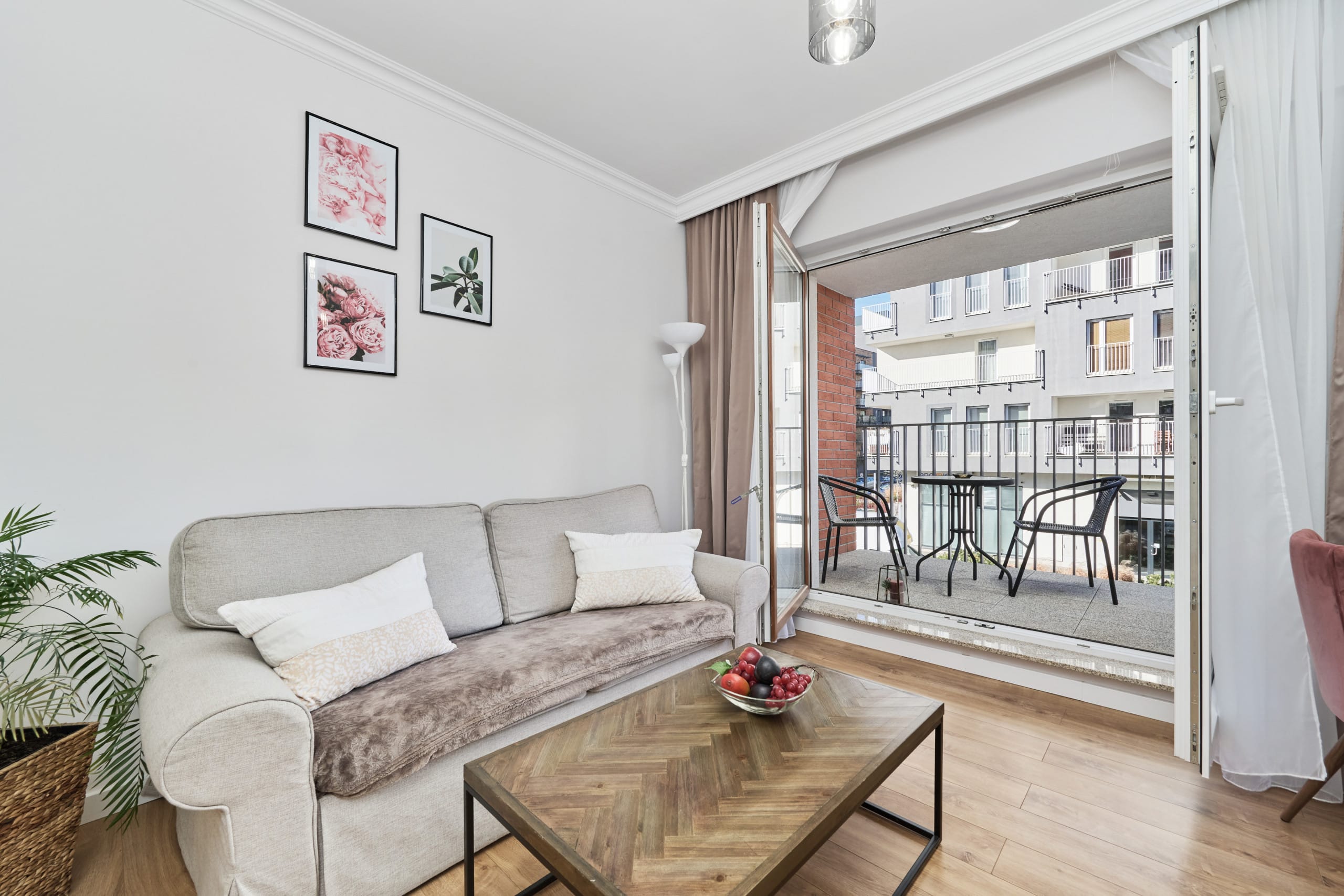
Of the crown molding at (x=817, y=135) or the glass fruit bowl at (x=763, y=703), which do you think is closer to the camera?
the glass fruit bowl at (x=763, y=703)

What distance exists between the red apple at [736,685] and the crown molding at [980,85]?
8.24 feet

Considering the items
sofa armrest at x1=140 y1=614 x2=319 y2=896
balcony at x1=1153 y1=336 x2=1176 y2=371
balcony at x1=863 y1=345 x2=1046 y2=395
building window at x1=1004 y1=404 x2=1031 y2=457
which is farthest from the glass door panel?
balcony at x1=1153 y1=336 x2=1176 y2=371

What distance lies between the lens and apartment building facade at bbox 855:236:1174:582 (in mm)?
4738

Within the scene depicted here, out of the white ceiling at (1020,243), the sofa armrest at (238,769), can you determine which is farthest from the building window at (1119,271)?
the sofa armrest at (238,769)

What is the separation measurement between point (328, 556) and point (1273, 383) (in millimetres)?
3023

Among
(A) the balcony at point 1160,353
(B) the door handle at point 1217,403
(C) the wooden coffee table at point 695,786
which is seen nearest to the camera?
(C) the wooden coffee table at point 695,786

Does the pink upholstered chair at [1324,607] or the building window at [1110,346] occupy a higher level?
the building window at [1110,346]

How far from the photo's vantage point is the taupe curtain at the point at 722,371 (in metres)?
3.24

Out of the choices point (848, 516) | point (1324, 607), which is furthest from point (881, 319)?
point (1324, 607)

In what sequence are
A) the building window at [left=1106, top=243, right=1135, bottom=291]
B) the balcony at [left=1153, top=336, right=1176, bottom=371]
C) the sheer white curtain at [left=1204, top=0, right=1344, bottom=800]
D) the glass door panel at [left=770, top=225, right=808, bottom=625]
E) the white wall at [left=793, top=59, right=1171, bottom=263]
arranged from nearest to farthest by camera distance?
the sheer white curtain at [left=1204, top=0, right=1344, bottom=800] → the white wall at [left=793, top=59, right=1171, bottom=263] → the glass door panel at [left=770, top=225, right=808, bottom=625] → the balcony at [left=1153, top=336, right=1176, bottom=371] → the building window at [left=1106, top=243, right=1135, bottom=291]

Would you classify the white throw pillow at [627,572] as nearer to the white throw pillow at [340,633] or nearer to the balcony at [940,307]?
the white throw pillow at [340,633]

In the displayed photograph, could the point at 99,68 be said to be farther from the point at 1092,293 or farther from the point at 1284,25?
the point at 1092,293

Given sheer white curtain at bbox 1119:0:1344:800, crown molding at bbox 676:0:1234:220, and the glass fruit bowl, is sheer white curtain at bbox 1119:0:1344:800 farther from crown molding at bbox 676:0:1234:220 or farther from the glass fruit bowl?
the glass fruit bowl

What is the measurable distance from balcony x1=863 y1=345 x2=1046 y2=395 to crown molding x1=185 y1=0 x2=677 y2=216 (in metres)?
4.38
